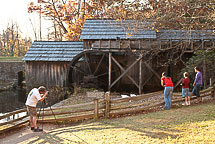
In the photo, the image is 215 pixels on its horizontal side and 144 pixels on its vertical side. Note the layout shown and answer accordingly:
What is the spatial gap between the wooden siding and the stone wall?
587 centimetres

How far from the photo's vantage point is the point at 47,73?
17.8 metres

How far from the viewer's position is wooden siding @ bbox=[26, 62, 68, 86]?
693 inches

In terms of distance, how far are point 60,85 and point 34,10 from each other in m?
14.0

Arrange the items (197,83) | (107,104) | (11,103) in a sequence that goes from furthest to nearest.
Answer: (11,103) → (197,83) → (107,104)

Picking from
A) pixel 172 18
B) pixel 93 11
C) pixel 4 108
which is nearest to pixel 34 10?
pixel 93 11

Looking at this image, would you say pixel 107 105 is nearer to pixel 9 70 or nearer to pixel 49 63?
pixel 49 63

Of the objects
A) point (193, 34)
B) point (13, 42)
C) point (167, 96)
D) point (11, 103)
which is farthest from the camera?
point (13, 42)

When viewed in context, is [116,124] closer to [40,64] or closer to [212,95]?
[212,95]

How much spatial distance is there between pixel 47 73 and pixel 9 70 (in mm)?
7947

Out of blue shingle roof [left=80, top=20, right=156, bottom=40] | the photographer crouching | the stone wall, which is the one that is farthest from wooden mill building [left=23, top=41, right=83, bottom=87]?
the photographer crouching

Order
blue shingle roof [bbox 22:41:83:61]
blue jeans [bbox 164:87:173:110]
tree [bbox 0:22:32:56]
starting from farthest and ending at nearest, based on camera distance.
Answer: tree [bbox 0:22:32:56] → blue shingle roof [bbox 22:41:83:61] → blue jeans [bbox 164:87:173:110]

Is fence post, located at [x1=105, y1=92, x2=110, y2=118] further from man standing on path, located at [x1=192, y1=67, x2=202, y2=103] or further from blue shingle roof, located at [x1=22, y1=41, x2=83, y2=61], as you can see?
blue shingle roof, located at [x1=22, y1=41, x2=83, y2=61]

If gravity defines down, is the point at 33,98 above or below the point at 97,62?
below

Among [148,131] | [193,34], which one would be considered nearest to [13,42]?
[193,34]
